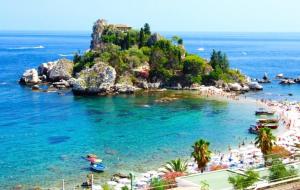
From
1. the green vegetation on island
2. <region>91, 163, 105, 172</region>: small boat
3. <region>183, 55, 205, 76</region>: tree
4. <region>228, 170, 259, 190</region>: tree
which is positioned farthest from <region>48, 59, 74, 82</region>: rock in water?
<region>228, 170, 259, 190</region>: tree

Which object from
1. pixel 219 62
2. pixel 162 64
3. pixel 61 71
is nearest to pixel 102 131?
pixel 162 64

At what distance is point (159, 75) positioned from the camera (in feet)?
356

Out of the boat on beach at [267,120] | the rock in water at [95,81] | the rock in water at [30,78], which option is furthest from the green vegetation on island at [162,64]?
the boat on beach at [267,120]

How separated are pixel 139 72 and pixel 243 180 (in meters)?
84.1

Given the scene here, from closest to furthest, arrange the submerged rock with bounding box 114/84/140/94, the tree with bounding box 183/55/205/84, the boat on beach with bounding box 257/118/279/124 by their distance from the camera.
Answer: the boat on beach with bounding box 257/118/279/124, the submerged rock with bounding box 114/84/140/94, the tree with bounding box 183/55/205/84

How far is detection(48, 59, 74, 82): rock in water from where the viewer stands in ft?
373

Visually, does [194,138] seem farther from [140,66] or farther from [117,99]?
[140,66]

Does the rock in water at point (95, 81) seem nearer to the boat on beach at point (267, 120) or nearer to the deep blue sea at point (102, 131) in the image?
the deep blue sea at point (102, 131)

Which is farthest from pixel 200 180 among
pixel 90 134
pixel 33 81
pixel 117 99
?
pixel 33 81

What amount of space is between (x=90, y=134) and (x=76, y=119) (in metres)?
10.7

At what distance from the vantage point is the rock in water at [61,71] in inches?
4478

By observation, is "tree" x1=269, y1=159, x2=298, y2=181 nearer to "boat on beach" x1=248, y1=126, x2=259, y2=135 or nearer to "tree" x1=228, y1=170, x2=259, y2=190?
"tree" x1=228, y1=170, x2=259, y2=190

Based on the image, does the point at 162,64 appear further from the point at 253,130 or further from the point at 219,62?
the point at 253,130

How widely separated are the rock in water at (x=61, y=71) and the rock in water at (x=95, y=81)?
13452 millimetres
